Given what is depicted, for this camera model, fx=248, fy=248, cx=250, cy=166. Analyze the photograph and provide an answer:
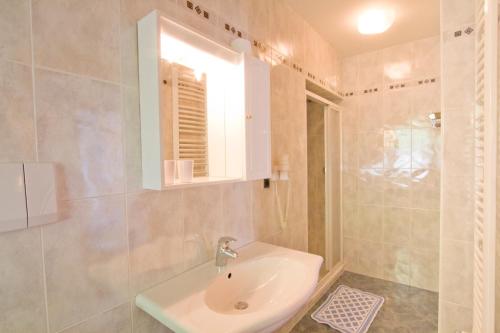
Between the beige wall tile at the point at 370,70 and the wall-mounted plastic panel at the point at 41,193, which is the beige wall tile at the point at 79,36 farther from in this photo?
the beige wall tile at the point at 370,70

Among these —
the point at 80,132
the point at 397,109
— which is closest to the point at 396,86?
the point at 397,109

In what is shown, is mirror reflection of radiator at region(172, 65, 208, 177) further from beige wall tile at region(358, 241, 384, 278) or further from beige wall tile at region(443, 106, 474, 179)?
beige wall tile at region(358, 241, 384, 278)

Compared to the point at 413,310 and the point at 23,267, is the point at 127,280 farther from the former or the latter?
the point at 413,310

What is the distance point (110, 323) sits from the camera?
0.87 metres

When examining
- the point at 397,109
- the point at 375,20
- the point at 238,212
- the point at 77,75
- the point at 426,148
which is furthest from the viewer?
the point at 397,109

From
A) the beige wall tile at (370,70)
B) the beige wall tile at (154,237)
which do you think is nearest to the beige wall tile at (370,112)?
the beige wall tile at (370,70)

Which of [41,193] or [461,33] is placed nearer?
[41,193]

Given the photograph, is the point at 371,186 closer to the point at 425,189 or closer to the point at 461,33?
the point at 425,189

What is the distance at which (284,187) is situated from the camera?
1.84 m

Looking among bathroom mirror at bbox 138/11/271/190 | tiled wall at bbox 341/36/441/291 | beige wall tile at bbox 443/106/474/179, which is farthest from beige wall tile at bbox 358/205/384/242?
bathroom mirror at bbox 138/11/271/190

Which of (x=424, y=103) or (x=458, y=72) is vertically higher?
(x=424, y=103)

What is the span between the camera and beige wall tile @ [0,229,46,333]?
2.18 feet

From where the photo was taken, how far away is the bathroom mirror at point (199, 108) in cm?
91

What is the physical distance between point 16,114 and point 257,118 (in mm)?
954
